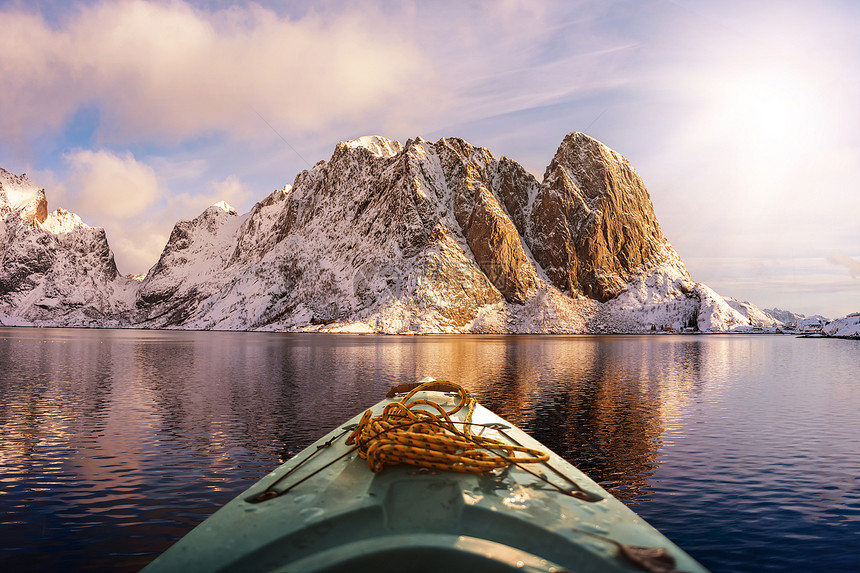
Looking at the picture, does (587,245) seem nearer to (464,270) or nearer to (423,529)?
(464,270)

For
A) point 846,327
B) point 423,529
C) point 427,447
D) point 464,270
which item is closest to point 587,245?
point 464,270

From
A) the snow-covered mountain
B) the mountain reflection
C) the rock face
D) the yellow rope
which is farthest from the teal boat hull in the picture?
the rock face

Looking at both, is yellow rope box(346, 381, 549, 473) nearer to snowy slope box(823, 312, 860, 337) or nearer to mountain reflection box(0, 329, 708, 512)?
mountain reflection box(0, 329, 708, 512)

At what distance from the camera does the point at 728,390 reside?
32.2m

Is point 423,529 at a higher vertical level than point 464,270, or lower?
lower

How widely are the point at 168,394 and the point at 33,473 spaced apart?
14629mm

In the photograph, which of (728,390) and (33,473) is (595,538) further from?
(728,390)

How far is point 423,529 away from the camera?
4566 mm

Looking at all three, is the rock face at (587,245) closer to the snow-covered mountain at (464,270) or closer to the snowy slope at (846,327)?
the snow-covered mountain at (464,270)

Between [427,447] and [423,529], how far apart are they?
→ 1.45m

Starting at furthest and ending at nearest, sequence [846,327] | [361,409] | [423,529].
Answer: [846,327] < [361,409] < [423,529]

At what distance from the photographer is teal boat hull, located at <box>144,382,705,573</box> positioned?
419 cm

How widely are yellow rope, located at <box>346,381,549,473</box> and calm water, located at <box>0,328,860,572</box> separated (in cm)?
484

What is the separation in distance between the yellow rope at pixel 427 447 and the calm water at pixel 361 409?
484 centimetres
